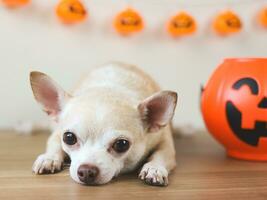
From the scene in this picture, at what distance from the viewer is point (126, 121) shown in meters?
1.18

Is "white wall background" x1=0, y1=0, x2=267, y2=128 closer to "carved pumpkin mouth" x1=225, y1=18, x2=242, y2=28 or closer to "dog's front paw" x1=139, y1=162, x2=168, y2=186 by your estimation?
"carved pumpkin mouth" x1=225, y1=18, x2=242, y2=28

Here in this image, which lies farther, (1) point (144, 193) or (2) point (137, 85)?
(2) point (137, 85)

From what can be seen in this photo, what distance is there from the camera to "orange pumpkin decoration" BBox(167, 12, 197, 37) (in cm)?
195

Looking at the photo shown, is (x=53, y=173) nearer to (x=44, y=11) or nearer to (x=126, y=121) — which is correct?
(x=126, y=121)

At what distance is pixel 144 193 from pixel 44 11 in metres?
1.19

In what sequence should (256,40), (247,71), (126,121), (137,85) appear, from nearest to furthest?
(126,121) < (247,71) < (137,85) < (256,40)

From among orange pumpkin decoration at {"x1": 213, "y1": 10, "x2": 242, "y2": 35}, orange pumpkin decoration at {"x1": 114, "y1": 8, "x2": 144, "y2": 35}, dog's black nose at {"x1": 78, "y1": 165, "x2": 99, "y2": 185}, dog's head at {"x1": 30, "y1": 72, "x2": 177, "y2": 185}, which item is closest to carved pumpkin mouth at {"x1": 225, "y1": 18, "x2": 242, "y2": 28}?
orange pumpkin decoration at {"x1": 213, "y1": 10, "x2": 242, "y2": 35}

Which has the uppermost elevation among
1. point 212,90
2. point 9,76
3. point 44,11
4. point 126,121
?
point 44,11

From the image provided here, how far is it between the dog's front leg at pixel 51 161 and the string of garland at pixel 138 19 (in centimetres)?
77

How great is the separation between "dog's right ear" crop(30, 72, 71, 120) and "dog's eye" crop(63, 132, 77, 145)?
154 mm

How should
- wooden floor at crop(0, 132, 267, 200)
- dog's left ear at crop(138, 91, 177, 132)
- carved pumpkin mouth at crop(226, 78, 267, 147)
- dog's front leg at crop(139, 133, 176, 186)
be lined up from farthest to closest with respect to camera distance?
carved pumpkin mouth at crop(226, 78, 267, 147)
dog's left ear at crop(138, 91, 177, 132)
dog's front leg at crop(139, 133, 176, 186)
wooden floor at crop(0, 132, 267, 200)

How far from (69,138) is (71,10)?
862mm

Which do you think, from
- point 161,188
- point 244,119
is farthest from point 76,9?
point 161,188

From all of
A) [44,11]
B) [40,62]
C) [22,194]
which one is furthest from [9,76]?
[22,194]
